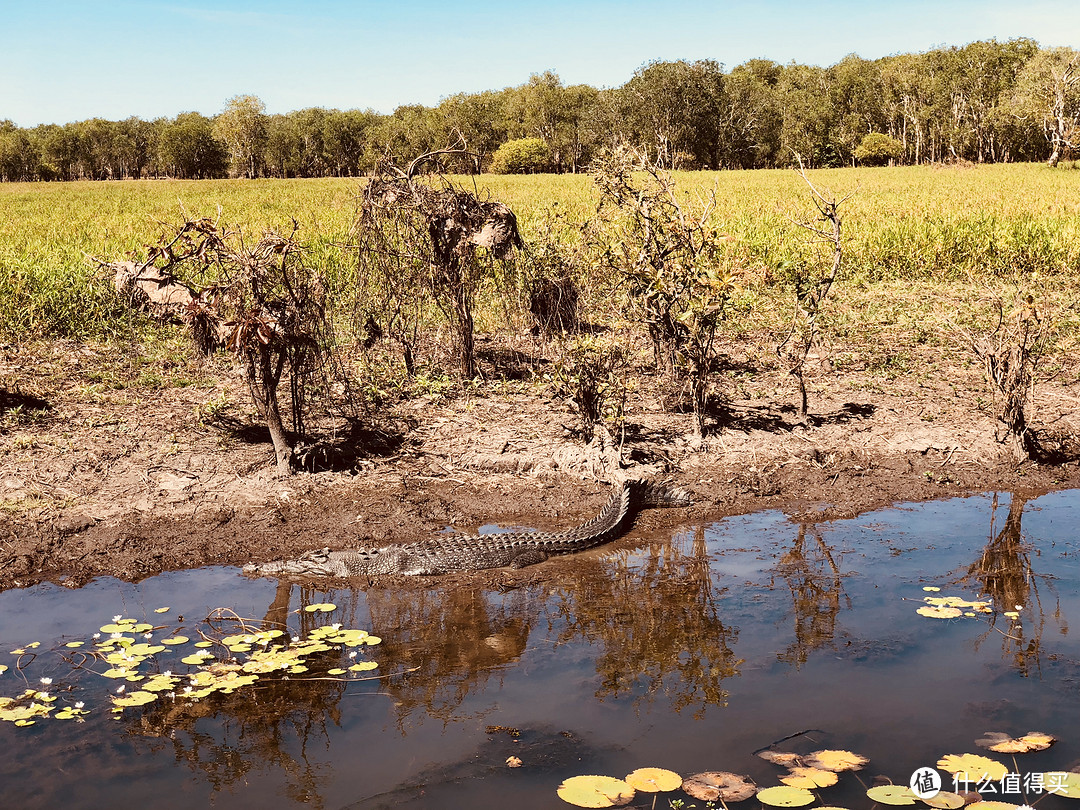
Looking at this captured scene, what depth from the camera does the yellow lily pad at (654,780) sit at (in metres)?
3.37

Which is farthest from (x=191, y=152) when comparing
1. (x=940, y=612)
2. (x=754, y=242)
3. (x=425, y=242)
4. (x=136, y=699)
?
(x=940, y=612)

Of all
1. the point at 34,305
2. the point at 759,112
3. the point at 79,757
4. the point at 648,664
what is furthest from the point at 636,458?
the point at 759,112

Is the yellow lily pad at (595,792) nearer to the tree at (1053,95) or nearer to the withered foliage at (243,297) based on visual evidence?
the withered foliage at (243,297)

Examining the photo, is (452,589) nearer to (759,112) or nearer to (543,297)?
(543,297)

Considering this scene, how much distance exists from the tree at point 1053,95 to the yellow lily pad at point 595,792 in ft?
177

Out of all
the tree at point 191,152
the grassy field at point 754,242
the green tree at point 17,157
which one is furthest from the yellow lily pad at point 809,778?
the green tree at point 17,157

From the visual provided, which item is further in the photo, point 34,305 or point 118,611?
point 34,305

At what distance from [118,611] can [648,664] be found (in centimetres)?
319

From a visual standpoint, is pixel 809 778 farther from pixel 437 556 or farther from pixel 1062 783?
pixel 437 556

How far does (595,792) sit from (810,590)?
259 cm

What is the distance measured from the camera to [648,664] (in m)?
4.52

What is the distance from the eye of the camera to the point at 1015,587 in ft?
17.7

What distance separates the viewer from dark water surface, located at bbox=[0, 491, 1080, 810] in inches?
140

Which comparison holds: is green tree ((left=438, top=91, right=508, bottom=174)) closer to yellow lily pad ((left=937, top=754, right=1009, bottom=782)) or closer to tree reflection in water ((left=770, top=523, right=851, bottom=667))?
tree reflection in water ((left=770, top=523, right=851, bottom=667))
